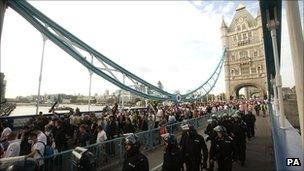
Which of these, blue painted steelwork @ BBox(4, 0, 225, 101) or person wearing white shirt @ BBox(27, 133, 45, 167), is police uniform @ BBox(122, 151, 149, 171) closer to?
person wearing white shirt @ BBox(27, 133, 45, 167)

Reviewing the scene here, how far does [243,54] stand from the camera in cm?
6944

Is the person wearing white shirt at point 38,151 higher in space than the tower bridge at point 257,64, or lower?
lower

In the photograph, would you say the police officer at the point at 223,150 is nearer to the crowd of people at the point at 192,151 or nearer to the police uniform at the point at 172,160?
the crowd of people at the point at 192,151

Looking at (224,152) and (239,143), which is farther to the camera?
(239,143)

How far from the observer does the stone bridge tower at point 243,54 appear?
64.6m

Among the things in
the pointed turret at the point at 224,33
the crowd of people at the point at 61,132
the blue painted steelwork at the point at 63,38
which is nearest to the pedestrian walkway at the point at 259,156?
the crowd of people at the point at 61,132

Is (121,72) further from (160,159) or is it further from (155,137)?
(160,159)

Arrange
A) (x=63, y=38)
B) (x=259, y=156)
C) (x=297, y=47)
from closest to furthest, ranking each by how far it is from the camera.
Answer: (x=297, y=47), (x=259, y=156), (x=63, y=38)

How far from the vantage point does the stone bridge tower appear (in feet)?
212

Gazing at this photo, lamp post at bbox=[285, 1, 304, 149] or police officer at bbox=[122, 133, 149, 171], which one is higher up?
lamp post at bbox=[285, 1, 304, 149]

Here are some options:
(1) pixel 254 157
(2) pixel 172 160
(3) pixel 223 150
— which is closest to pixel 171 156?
(2) pixel 172 160

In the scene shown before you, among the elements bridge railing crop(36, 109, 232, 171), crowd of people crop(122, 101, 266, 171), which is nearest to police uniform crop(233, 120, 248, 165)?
crowd of people crop(122, 101, 266, 171)

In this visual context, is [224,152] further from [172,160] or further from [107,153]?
[107,153]

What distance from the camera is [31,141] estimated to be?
5398 millimetres
